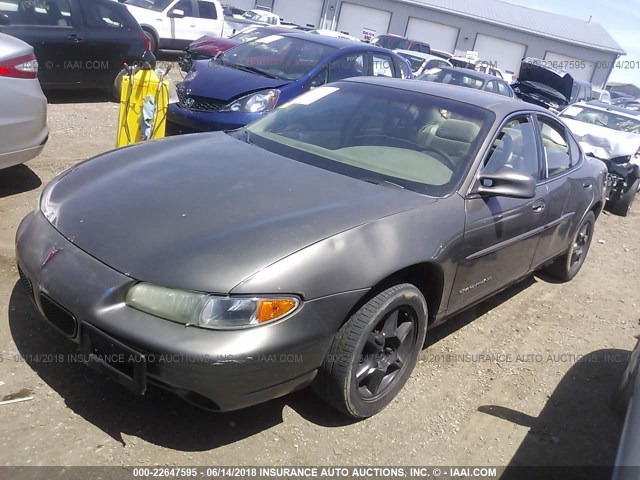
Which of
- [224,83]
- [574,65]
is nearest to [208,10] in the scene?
[224,83]

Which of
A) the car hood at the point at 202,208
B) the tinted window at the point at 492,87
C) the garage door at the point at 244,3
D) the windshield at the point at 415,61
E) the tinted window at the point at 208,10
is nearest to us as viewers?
the car hood at the point at 202,208

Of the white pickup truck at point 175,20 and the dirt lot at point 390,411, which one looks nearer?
the dirt lot at point 390,411

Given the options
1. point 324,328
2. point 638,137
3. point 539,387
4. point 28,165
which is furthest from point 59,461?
point 638,137

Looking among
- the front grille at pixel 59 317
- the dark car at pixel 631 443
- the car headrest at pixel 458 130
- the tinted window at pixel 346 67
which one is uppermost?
the car headrest at pixel 458 130

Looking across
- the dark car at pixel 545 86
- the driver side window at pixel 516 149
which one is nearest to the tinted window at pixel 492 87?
the dark car at pixel 545 86

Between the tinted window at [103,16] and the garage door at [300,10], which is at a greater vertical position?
the tinted window at [103,16]

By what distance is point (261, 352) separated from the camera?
2.37m

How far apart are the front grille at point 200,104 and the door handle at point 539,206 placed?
12.6 ft

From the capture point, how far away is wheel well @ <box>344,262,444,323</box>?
285 centimetres

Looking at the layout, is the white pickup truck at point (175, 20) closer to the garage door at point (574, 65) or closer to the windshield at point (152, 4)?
the windshield at point (152, 4)

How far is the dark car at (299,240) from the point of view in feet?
7.83

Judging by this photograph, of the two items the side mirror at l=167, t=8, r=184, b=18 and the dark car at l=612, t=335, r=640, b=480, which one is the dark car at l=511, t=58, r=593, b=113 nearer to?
the side mirror at l=167, t=8, r=184, b=18

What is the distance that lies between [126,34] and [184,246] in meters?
7.49

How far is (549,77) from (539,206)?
10.9 meters
